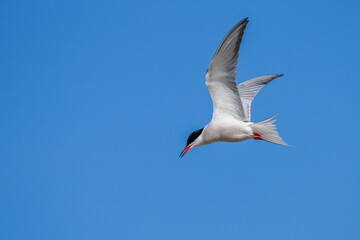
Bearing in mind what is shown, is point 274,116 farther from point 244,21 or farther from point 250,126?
point 244,21

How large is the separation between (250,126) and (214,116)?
40cm

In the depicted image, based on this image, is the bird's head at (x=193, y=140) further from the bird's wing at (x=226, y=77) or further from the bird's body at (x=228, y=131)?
the bird's wing at (x=226, y=77)

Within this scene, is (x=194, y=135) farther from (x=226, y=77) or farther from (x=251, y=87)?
(x=251, y=87)

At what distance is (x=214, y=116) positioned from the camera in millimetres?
4758

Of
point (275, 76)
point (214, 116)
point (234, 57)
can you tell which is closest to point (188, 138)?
point (214, 116)

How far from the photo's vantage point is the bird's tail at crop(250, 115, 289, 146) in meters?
→ 4.50

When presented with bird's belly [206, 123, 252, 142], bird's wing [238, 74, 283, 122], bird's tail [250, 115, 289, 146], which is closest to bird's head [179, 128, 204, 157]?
bird's belly [206, 123, 252, 142]

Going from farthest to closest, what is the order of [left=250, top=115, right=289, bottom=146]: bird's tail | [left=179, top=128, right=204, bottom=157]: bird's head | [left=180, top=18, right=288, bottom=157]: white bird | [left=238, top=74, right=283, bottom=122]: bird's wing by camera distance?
1. [left=238, top=74, right=283, bottom=122]: bird's wing
2. [left=179, top=128, right=204, bottom=157]: bird's head
3. [left=250, top=115, right=289, bottom=146]: bird's tail
4. [left=180, top=18, right=288, bottom=157]: white bird

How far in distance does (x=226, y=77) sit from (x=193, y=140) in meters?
0.83

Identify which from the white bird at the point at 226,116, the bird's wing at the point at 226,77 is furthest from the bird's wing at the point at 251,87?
the bird's wing at the point at 226,77

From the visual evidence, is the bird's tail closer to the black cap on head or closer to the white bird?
the white bird

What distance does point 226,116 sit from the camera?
4734 mm

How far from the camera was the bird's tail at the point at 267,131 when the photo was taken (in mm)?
4500

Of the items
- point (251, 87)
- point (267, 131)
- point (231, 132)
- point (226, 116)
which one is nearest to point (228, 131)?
point (231, 132)
